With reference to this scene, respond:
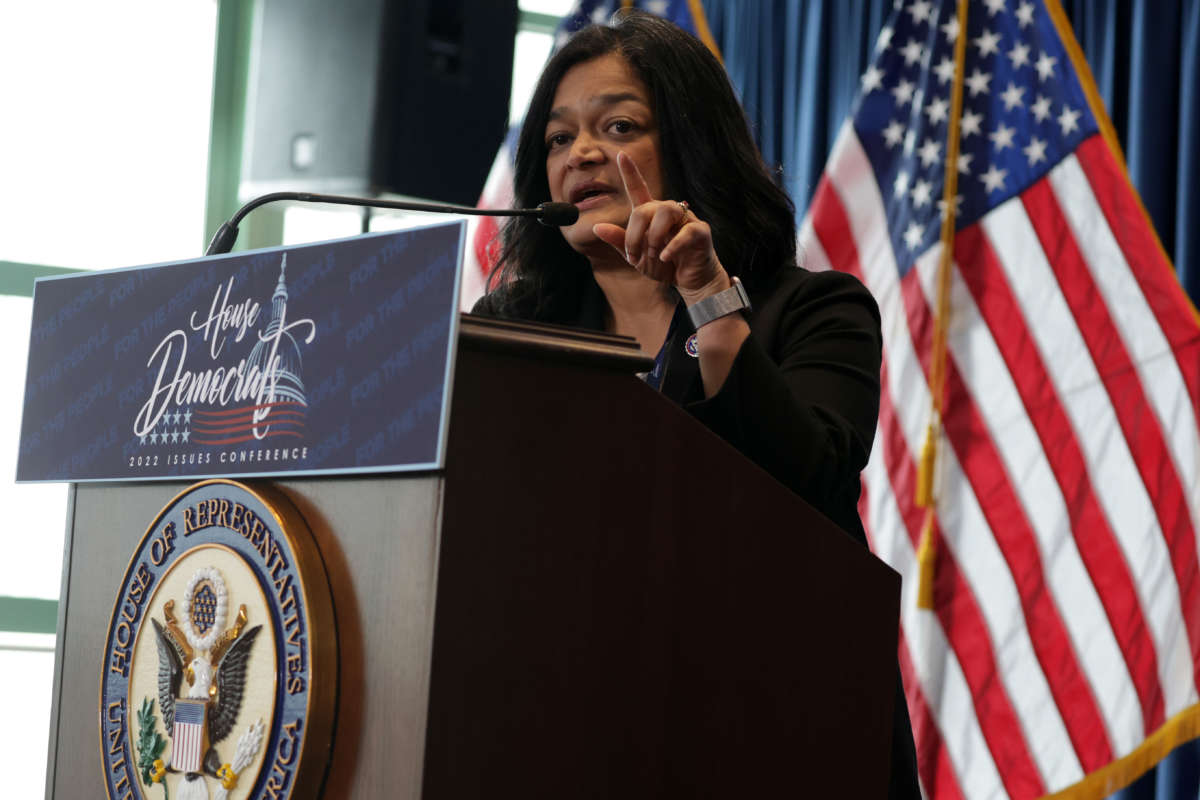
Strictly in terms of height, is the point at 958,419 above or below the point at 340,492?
above

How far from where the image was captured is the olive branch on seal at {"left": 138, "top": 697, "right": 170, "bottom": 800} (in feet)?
3.27

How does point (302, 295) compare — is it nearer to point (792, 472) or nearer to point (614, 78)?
point (792, 472)

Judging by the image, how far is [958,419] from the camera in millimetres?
3588

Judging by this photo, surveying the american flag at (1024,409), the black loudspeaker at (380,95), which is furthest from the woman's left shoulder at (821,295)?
the black loudspeaker at (380,95)

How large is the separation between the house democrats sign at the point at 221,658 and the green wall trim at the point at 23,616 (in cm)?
389

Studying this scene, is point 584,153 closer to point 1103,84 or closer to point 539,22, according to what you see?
point 1103,84

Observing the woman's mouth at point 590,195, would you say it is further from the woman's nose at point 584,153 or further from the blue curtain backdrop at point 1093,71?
the blue curtain backdrop at point 1093,71

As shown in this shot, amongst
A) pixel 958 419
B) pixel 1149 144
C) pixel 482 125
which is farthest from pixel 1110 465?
pixel 482 125

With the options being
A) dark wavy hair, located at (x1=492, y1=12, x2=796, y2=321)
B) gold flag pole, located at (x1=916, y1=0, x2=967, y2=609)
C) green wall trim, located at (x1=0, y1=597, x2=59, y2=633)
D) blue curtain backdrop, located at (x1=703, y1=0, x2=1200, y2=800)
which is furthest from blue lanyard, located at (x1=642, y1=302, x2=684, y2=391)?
green wall trim, located at (x1=0, y1=597, x2=59, y2=633)

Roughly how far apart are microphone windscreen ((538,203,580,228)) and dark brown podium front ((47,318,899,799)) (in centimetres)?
36

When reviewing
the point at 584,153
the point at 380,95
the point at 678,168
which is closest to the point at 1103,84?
the point at 380,95

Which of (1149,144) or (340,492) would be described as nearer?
(340,492)

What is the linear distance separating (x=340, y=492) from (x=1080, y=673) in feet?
9.02

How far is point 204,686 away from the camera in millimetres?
969
